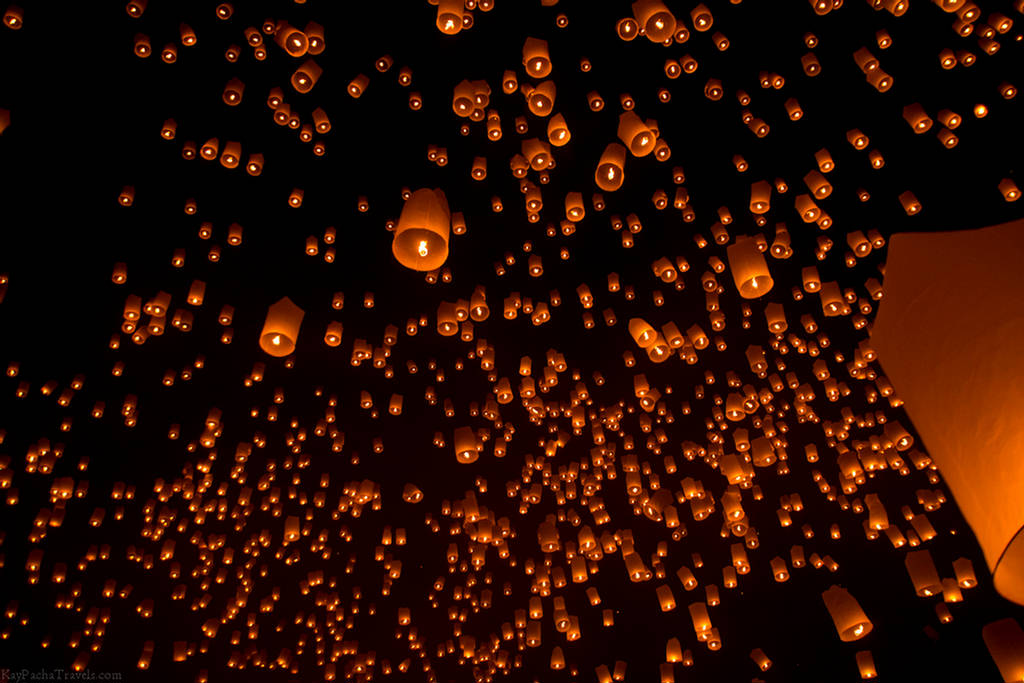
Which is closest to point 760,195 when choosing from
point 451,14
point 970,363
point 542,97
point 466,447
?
point 542,97

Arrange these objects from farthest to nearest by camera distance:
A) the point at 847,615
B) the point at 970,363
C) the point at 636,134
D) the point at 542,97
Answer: the point at 847,615
the point at 542,97
the point at 636,134
the point at 970,363

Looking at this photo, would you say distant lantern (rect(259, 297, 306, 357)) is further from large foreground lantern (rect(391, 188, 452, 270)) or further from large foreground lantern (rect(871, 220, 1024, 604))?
large foreground lantern (rect(871, 220, 1024, 604))

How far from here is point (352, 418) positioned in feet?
20.0

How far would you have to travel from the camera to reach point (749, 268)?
10.9 feet

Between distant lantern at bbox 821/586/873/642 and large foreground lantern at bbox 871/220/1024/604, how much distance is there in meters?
1.91

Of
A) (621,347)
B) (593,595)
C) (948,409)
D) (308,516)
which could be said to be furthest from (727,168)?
(308,516)

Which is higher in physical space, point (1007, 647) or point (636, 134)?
point (636, 134)

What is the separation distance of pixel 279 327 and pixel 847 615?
3.81 meters

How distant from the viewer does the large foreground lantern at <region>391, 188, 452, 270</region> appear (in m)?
2.83

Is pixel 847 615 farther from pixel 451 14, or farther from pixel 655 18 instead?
pixel 451 14

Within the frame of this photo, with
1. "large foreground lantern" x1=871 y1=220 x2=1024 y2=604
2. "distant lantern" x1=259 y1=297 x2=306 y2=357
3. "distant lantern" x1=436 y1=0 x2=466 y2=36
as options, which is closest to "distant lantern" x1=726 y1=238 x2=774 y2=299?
"large foreground lantern" x1=871 y1=220 x2=1024 y2=604

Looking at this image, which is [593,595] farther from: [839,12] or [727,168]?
[839,12]

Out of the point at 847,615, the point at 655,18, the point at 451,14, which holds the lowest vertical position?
the point at 847,615

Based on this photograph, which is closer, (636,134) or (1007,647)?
(636,134)
